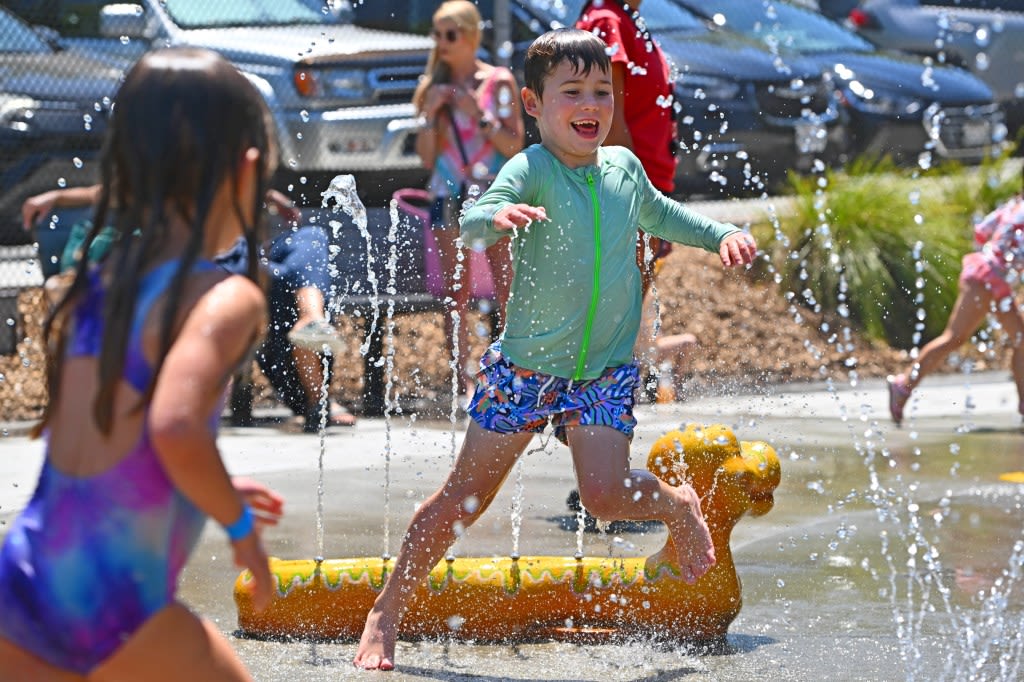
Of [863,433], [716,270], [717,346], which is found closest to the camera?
[863,433]

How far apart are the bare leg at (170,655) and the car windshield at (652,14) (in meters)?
8.05

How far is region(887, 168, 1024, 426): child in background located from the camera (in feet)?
24.7

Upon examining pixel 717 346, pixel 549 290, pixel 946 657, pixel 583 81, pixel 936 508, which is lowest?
pixel 717 346

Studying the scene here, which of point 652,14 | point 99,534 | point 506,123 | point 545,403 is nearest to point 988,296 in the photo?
point 506,123

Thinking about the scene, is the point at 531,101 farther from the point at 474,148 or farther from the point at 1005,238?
the point at 1005,238

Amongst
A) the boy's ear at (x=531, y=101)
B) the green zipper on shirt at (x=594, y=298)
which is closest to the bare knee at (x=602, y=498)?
→ the green zipper on shirt at (x=594, y=298)

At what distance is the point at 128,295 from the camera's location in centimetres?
240

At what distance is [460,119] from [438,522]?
11.7ft

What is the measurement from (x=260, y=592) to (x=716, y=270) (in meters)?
7.53

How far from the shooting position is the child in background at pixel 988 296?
752cm

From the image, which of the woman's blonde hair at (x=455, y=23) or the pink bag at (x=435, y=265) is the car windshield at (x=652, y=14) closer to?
the pink bag at (x=435, y=265)

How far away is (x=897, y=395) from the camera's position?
754cm

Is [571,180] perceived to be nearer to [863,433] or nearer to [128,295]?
[128,295]

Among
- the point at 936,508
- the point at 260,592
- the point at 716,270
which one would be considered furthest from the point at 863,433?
the point at 260,592
